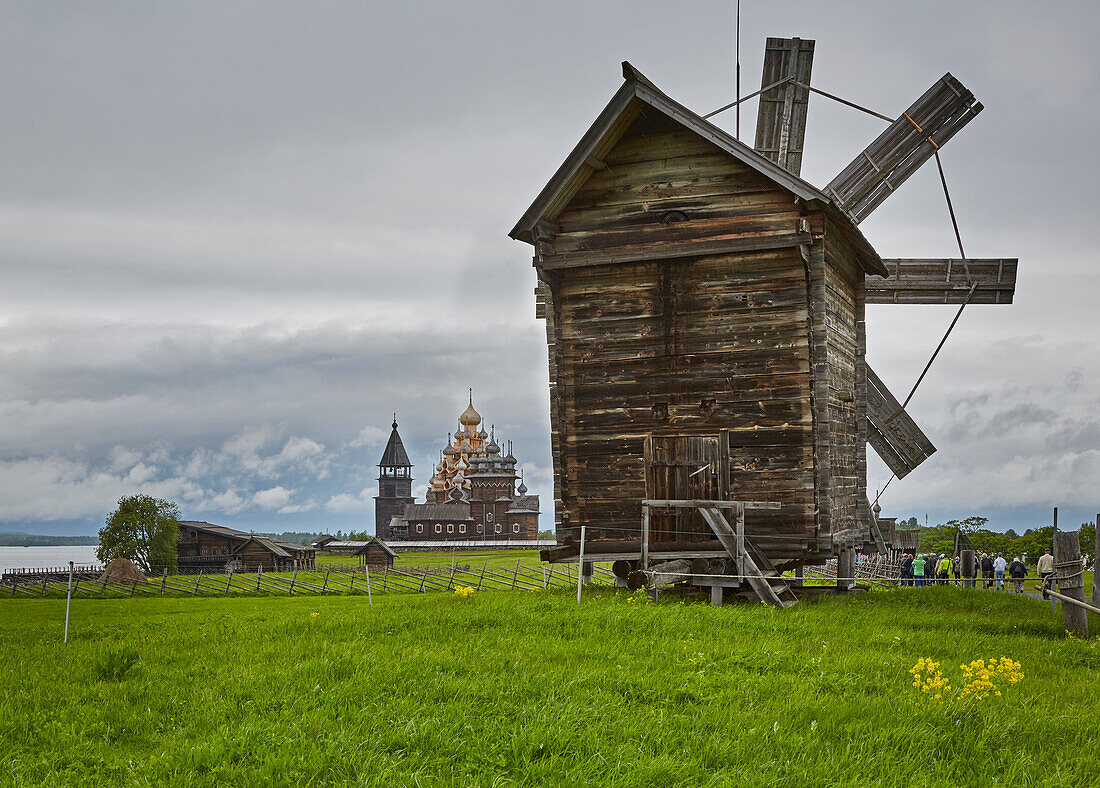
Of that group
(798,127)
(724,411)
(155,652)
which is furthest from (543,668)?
(798,127)

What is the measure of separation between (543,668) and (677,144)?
1114 centimetres

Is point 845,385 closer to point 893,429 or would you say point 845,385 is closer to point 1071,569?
point 893,429

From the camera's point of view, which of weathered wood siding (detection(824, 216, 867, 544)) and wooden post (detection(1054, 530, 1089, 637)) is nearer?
wooden post (detection(1054, 530, 1089, 637))

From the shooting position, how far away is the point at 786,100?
69.4ft

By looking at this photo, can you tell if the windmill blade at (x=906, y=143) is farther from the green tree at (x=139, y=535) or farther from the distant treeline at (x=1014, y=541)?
the green tree at (x=139, y=535)

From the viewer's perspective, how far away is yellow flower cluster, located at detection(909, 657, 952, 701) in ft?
28.1

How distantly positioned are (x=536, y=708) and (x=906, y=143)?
1752 cm

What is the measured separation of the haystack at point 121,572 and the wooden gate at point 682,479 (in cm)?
5069

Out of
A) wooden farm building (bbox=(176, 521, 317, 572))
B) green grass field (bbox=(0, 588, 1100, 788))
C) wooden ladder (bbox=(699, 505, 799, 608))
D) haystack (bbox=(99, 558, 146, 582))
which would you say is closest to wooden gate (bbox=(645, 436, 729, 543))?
wooden ladder (bbox=(699, 505, 799, 608))

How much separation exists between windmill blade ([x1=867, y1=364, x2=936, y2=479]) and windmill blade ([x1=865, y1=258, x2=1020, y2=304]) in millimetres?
1927

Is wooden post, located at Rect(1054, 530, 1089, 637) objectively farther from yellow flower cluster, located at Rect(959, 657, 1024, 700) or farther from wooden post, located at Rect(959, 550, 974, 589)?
wooden post, located at Rect(959, 550, 974, 589)

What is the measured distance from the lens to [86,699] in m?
8.74

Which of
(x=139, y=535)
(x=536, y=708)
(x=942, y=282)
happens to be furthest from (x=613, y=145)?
(x=139, y=535)

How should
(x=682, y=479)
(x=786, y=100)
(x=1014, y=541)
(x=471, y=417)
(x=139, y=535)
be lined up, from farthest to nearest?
(x=471, y=417), (x=139, y=535), (x=1014, y=541), (x=786, y=100), (x=682, y=479)
